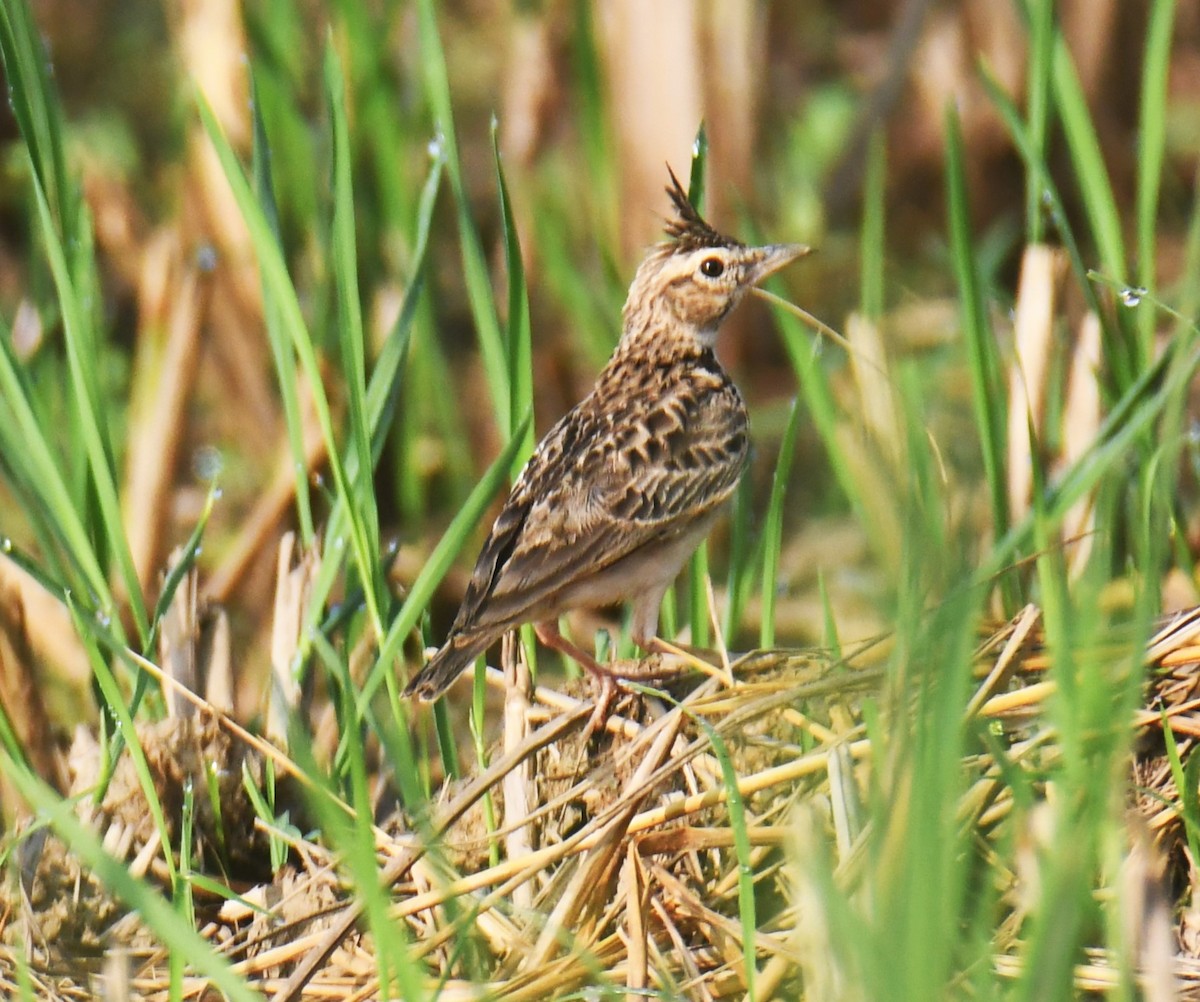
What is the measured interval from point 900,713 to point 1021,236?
21.0 feet

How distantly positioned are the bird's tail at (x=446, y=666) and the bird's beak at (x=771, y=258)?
152cm

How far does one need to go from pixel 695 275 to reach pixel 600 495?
2.88 feet

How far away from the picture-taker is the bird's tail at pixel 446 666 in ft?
12.5

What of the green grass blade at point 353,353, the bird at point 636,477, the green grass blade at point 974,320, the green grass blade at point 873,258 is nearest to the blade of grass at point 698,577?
the bird at point 636,477

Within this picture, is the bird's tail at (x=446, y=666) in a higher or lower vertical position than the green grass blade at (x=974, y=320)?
lower

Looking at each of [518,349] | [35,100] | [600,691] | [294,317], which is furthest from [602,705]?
[35,100]

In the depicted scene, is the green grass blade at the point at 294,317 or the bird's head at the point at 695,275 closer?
the green grass blade at the point at 294,317

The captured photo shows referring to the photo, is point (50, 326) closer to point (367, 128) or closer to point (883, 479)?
point (367, 128)

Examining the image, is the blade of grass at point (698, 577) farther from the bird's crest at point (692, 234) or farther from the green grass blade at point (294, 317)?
the green grass blade at point (294, 317)

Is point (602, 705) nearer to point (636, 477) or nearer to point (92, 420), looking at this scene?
point (636, 477)

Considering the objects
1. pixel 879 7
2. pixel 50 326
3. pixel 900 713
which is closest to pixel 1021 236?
pixel 879 7

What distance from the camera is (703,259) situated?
4.86m

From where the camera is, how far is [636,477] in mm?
4406

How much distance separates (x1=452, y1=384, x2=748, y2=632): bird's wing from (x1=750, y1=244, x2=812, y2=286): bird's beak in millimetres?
380
